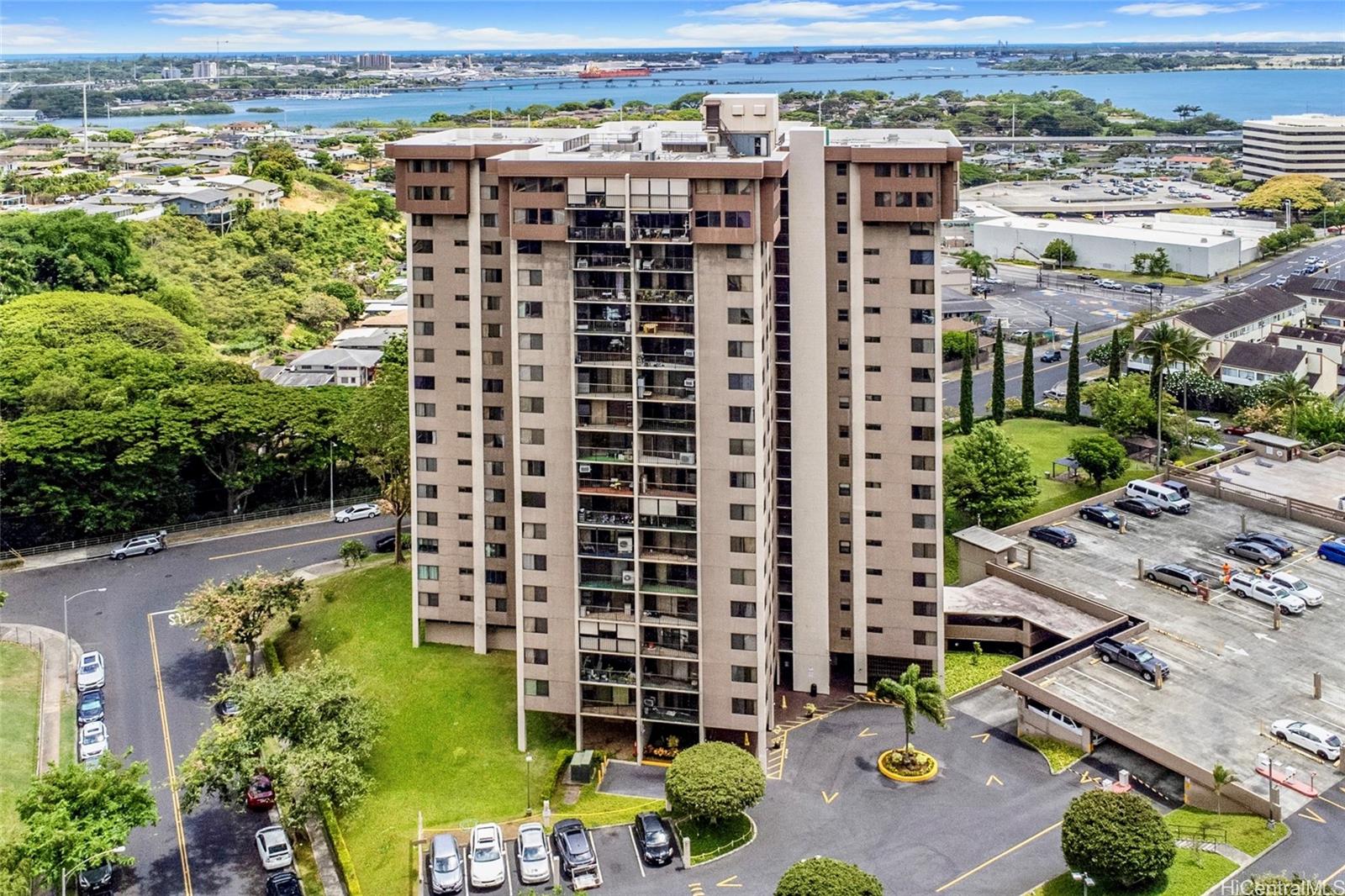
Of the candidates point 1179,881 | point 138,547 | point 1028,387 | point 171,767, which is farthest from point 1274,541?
point 138,547

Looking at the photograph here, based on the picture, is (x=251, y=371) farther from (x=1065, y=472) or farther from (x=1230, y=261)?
(x=1230, y=261)

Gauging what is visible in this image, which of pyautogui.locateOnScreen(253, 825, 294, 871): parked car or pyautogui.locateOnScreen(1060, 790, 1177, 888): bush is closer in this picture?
pyautogui.locateOnScreen(1060, 790, 1177, 888): bush

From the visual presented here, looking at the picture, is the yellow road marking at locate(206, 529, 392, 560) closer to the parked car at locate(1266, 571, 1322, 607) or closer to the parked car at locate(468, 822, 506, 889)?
the parked car at locate(468, 822, 506, 889)

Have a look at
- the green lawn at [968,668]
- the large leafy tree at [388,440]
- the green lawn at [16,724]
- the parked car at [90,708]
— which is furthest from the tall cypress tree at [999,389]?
the green lawn at [16,724]

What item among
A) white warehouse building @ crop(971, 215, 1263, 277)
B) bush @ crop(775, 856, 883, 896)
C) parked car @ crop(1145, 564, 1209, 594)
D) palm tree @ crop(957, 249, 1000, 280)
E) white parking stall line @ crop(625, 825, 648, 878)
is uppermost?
white warehouse building @ crop(971, 215, 1263, 277)

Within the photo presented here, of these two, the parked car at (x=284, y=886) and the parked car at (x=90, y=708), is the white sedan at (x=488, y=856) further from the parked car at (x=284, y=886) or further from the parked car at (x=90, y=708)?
the parked car at (x=90, y=708)

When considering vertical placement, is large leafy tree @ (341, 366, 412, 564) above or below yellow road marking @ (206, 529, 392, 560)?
above

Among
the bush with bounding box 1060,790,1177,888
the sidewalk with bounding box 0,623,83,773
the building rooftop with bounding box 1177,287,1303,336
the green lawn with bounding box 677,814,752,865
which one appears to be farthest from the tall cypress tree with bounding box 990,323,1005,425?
the sidewalk with bounding box 0,623,83,773
